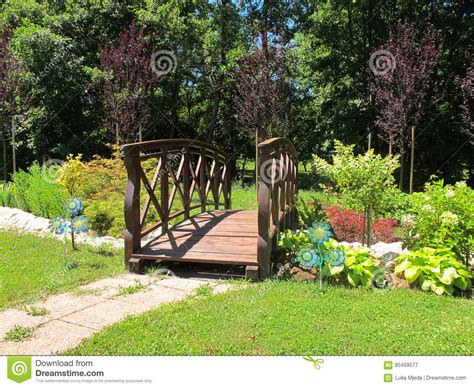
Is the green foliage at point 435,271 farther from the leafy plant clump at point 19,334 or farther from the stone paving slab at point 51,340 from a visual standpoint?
the leafy plant clump at point 19,334

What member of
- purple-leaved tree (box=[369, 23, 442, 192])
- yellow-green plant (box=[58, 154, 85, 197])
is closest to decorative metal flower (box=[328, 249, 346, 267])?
yellow-green plant (box=[58, 154, 85, 197])

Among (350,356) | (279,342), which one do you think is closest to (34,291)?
(279,342)

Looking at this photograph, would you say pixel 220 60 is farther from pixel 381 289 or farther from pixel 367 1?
pixel 381 289

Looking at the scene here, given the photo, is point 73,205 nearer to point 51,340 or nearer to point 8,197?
point 51,340

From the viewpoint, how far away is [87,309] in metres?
3.30

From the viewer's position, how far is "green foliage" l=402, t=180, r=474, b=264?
13.5ft

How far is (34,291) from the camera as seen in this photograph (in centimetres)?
375

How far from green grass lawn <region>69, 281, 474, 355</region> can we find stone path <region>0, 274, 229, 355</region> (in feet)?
0.60

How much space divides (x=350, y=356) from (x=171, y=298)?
171 centimetres

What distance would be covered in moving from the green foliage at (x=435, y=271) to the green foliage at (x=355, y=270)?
299mm
